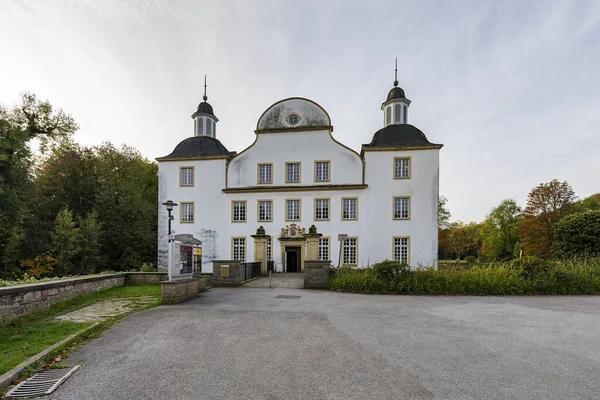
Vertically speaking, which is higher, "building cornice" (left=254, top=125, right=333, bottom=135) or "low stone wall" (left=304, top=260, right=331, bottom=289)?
"building cornice" (left=254, top=125, right=333, bottom=135)

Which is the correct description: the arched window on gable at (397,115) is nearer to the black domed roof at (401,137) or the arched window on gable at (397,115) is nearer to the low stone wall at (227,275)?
the black domed roof at (401,137)

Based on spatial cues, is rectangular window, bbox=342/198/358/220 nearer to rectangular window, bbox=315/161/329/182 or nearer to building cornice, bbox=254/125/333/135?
rectangular window, bbox=315/161/329/182

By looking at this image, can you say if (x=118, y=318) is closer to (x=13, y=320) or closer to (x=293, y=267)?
(x=13, y=320)

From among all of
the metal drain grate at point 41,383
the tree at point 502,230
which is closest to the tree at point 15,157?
the metal drain grate at point 41,383

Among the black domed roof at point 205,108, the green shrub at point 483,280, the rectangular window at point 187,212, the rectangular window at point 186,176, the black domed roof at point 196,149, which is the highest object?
the black domed roof at point 205,108

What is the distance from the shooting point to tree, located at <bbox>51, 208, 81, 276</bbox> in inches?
844

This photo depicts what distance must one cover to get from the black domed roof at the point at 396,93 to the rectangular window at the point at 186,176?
59.6ft

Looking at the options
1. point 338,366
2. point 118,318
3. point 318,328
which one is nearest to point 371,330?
point 318,328

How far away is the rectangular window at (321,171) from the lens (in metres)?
22.8

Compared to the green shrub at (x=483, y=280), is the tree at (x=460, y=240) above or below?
below

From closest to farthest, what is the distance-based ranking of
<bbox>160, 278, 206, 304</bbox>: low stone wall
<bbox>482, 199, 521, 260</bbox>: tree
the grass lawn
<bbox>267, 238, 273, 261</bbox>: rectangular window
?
the grass lawn → <bbox>160, 278, 206, 304</bbox>: low stone wall → <bbox>267, 238, 273, 261</bbox>: rectangular window → <bbox>482, 199, 521, 260</bbox>: tree

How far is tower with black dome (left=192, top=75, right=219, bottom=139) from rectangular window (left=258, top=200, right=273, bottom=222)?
924 cm

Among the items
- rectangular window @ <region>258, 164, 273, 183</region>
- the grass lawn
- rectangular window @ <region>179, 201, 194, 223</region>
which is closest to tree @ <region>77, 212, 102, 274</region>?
rectangular window @ <region>179, 201, 194, 223</region>

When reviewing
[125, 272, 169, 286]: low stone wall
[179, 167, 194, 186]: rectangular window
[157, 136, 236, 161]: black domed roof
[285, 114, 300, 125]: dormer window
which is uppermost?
[285, 114, 300, 125]: dormer window
